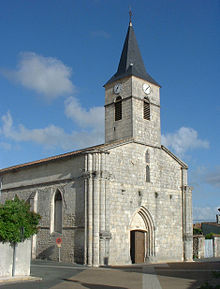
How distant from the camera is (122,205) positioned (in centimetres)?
2489

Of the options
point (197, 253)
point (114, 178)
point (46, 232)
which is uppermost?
point (114, 178)

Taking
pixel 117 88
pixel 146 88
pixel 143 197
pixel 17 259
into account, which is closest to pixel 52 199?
pixel 143 197

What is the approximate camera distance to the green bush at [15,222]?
49.0 ft

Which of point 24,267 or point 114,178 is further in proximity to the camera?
point 114,178

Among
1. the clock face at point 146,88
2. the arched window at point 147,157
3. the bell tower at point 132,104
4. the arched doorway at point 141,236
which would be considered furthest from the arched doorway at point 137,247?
the clock face at point 146,88

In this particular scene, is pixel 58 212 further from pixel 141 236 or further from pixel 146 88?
pixel 146 88

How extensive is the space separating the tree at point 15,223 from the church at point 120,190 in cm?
755

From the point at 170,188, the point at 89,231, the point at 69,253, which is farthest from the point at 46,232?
the point at 170,188

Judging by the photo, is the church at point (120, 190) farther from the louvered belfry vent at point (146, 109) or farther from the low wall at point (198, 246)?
the low wall at point (198, 246)

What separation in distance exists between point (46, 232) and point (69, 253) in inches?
122

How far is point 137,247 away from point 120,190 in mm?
4410

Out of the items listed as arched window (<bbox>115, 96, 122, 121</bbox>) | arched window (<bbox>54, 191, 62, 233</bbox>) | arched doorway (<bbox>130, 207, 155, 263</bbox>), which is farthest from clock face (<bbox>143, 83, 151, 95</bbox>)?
arched window (<bbox>54, 191, 62, 233</bbox>)

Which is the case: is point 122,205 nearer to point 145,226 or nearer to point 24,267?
point 145,226

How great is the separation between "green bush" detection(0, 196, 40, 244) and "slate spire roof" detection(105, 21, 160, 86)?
50.4 feet
